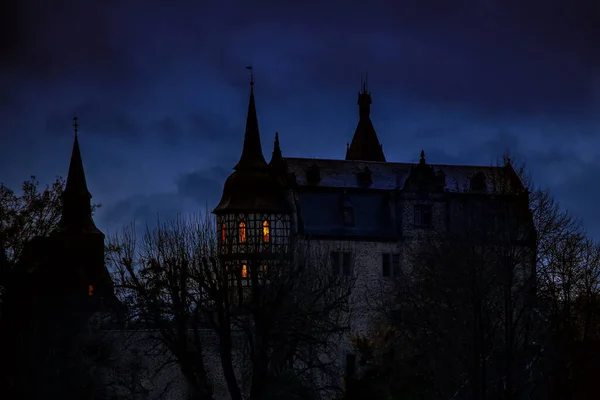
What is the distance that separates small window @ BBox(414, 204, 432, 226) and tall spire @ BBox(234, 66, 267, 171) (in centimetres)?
1034

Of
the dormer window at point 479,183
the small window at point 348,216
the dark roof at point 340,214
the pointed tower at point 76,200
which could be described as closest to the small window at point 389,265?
the dark roof at point 340,214

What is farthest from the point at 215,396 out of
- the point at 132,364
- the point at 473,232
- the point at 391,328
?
the point at 473,232

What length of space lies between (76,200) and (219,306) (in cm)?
5103

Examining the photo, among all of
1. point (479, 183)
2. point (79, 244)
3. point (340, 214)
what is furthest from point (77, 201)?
point (479, 183)

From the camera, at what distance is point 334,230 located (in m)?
83.1

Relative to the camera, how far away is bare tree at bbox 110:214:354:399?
169 ft

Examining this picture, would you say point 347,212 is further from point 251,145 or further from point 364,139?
point 364,139

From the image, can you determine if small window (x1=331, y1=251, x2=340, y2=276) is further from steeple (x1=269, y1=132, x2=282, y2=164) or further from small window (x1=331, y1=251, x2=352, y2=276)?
steeple (x1=269, y1=132, x2=282, y2=164)

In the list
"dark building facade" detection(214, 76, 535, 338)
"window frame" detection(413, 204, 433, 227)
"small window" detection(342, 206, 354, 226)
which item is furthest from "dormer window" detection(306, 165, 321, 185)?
"window frame" detection(413, 204, 433, 227)

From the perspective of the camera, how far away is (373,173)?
86.0m

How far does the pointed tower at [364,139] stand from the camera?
4434 inches

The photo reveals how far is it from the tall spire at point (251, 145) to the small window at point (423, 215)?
10.3m

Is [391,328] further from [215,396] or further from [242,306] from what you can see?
[242,306]

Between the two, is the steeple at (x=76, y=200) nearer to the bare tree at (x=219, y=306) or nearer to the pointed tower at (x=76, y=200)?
the pointed tower at (x=76, y=200)
